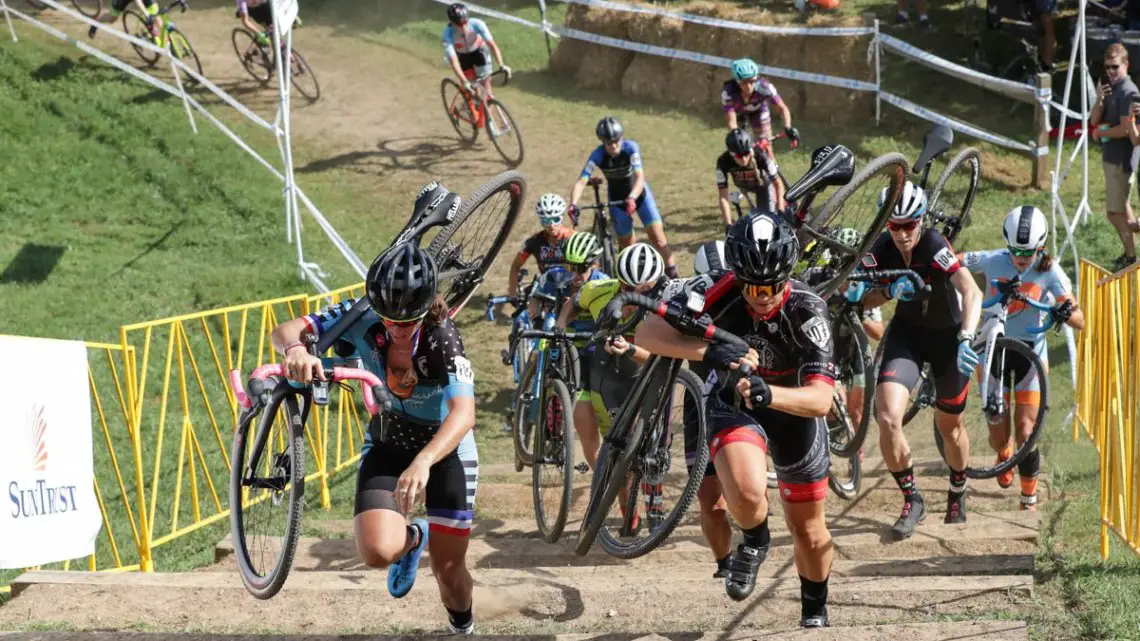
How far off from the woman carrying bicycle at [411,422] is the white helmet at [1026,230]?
497cm

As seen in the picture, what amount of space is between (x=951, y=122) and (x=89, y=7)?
15868mm

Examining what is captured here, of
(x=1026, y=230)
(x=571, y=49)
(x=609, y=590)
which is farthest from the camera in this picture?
(x=571, y=49)

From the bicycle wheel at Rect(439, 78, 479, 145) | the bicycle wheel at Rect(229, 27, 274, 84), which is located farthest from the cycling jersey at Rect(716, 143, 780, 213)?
the bicycle wheel at Rect(229, 27, 274, 84)

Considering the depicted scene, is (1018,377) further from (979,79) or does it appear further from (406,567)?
(979,79)

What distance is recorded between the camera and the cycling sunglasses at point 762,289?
6.29 m

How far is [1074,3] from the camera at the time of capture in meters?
20.2

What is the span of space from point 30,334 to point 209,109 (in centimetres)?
784

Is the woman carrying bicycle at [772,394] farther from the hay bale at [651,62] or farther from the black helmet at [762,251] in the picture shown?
the hay bale at [651,62]

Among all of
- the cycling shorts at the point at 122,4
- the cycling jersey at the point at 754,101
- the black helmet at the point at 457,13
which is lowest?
the cycling jersey at the point at 754,101

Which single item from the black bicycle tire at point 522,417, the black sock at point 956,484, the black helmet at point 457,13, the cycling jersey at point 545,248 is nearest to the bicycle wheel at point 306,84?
the black helmet at point 457,13

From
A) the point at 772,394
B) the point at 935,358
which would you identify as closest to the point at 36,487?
the point at 772,394

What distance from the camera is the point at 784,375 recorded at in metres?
6.66

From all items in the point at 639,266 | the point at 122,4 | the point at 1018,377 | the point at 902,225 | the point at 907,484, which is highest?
the point at 122,4

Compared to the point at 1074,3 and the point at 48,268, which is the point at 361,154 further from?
the point at 1074,3
